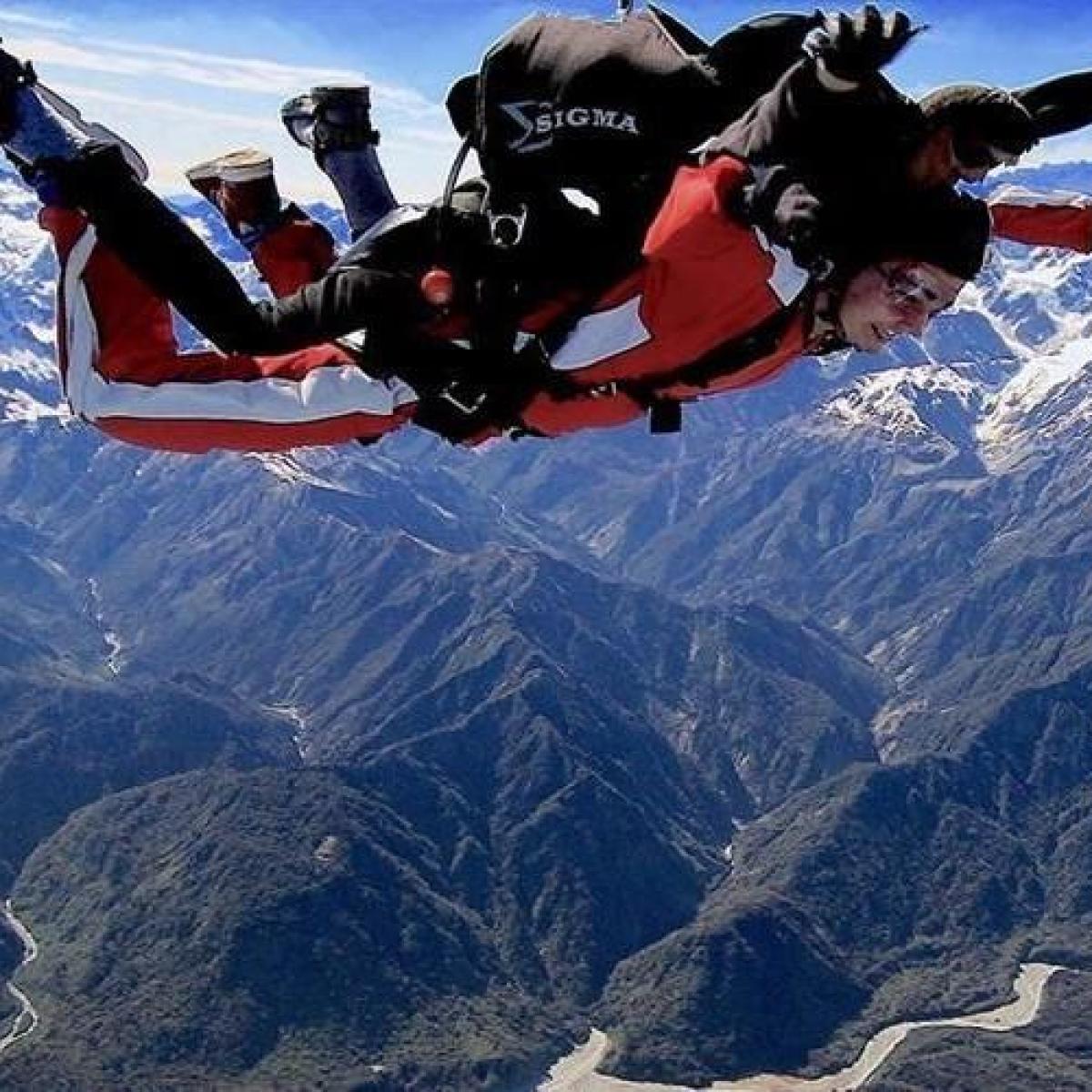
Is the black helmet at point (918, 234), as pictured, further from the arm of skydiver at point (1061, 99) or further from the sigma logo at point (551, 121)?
the sigma logo at point (551, 121)

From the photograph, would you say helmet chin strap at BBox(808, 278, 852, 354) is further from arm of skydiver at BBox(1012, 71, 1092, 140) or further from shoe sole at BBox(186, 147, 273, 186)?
shoe sole at BBox(186, 147, 273, 186)

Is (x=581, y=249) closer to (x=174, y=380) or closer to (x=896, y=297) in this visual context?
(x=896, y=297)

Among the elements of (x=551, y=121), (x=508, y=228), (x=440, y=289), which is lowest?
(x=440, y=289)

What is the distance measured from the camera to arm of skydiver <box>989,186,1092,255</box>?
6316 mm

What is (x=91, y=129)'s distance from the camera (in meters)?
5.70

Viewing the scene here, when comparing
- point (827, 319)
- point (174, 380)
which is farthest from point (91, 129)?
point (827, 319)

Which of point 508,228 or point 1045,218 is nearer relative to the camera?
point 508,228

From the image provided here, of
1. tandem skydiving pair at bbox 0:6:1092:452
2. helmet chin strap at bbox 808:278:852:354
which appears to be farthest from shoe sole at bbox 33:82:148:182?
helmet chin strap at bbox 808:278:852:354

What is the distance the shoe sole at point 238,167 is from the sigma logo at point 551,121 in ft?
5.37

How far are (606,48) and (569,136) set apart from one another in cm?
33

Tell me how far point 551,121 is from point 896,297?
1402 mm

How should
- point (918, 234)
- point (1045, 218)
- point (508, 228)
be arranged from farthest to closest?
point (1045, 218)
point (508, 228)
point (918, 234)

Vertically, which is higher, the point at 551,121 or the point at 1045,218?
the point at 551,121

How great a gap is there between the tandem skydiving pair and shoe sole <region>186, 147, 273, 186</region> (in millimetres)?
736
